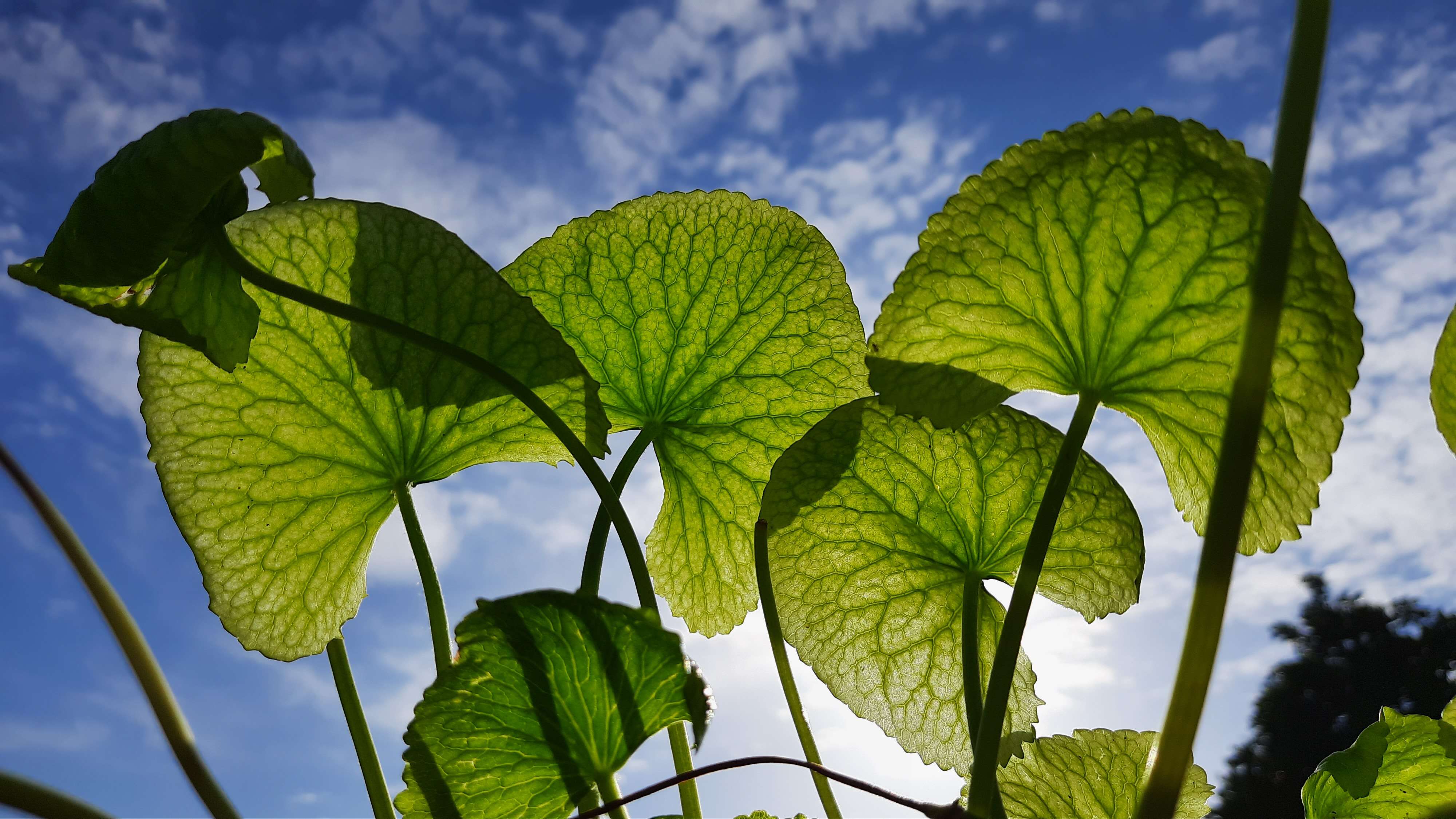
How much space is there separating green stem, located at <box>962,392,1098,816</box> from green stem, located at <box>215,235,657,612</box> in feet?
0.41

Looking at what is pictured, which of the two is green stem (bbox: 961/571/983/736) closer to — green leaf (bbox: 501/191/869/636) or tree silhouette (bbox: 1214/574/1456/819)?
green leaf (bbox: 501/191/869/636)

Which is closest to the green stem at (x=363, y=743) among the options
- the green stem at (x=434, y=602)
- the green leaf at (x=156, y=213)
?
the green stem at (x=434, y=602)

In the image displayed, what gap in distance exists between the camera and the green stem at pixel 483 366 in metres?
0.31

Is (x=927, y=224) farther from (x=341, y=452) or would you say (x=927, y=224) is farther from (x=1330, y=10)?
(x=341, y=452)

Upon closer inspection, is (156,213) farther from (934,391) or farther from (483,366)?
(934,391)

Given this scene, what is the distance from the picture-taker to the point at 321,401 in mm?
403

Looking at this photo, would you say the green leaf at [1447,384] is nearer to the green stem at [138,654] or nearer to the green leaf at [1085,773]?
the green leaf at [1085,773]

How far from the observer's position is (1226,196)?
0.29 meters

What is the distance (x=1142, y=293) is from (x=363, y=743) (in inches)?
14.2

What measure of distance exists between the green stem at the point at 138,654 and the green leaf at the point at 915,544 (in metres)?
0.22

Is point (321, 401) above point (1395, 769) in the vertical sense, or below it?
above

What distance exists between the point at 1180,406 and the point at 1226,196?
88 mm

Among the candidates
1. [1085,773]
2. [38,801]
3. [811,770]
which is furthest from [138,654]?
[1085,773]

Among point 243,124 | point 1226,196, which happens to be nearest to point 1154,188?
point 1226,196
